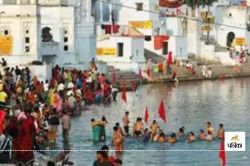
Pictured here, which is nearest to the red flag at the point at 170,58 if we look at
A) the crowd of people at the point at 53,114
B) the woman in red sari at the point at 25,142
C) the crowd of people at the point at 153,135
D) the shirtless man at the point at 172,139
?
the crowd of people at the point at 53,114

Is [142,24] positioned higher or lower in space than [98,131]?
higher

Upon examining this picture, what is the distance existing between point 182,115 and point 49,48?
38.1 feet

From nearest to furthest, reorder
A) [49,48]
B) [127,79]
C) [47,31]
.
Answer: [49,48]
[47,31]
[127,79]

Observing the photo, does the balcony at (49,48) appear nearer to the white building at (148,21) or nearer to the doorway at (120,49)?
the doorway at (120,49)

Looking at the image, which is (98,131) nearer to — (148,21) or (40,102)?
(40,102)

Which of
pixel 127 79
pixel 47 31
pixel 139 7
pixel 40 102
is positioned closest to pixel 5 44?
pixel 47 31

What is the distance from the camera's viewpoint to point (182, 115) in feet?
125

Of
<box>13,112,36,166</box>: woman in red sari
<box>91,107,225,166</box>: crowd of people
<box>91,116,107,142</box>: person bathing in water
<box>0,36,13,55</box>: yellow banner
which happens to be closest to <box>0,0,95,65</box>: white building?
<box>0,36,13,55</box>: yellow banner

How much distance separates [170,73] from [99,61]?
5.88 meters

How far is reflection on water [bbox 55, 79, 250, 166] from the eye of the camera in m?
25.4

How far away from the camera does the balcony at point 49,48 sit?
4675cm

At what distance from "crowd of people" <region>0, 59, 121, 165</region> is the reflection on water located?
0.67 meters

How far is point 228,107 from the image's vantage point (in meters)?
42.0

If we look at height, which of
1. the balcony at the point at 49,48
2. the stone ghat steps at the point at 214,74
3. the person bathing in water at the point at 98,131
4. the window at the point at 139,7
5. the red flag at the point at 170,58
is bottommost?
the stone ghat steps at the point at 214,74
